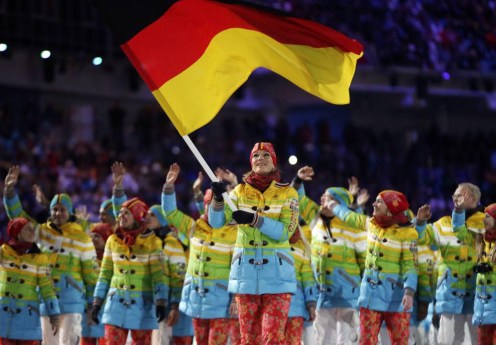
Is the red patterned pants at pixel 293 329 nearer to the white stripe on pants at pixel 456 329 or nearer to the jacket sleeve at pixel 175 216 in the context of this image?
the jacket sleeve at pixel 175 216

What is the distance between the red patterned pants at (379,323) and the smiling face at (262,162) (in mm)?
3267

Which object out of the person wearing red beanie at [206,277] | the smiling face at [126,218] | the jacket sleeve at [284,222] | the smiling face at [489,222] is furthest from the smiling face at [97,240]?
the jacket sleeve at [284,222]

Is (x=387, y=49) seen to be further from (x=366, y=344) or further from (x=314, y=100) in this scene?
(x=366, y=344)

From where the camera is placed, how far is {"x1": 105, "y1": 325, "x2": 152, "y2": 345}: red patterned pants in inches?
573

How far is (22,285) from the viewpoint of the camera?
14609 mm

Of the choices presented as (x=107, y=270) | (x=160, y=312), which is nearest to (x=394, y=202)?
(x=160, y=312)

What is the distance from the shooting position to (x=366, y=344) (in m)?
14.1

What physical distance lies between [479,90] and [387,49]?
3.87m

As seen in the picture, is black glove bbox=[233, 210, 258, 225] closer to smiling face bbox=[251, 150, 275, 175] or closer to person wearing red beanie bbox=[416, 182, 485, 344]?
smiling face bbox=[251, 150, 275, 175]

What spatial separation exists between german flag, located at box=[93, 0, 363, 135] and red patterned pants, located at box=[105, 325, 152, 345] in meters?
3.74

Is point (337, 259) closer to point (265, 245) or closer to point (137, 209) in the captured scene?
point (137, 209)

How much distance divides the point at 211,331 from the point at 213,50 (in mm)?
3361

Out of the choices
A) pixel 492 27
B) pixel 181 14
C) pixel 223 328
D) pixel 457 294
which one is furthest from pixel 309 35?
pixel 492 27

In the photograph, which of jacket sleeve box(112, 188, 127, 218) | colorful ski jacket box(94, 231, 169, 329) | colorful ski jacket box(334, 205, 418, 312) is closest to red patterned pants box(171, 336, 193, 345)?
colorful ski jacket box(94, 231, 169, 329)
